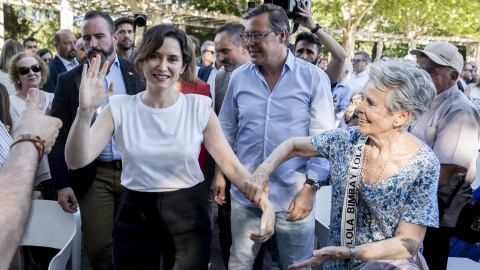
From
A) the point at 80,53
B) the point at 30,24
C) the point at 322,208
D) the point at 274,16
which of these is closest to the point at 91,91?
the point at 274,16

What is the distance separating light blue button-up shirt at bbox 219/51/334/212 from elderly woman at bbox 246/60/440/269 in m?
0.58

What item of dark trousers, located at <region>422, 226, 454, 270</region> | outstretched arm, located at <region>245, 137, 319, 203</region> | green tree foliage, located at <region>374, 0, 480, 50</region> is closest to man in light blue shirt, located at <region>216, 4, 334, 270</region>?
outstretched arm, located at <region>245, 137, 319, 203</region>

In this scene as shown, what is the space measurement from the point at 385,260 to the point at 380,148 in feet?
1.73

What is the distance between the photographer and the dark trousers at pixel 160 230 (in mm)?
2209

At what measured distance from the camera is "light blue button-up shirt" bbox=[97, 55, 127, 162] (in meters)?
3.20

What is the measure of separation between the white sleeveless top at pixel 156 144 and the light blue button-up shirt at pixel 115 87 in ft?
3.16

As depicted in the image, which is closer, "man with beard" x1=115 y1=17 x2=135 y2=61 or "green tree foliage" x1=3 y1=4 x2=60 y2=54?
"man with beard" x1=115 y1=17 x2=135 y2=61

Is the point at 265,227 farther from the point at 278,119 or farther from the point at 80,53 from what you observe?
the point at 80,53

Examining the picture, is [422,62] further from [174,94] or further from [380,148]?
[174,94]

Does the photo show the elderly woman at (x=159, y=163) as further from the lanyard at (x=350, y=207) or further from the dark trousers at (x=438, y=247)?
the dark trousers at (x=438, y=247)

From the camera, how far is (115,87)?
331 cm

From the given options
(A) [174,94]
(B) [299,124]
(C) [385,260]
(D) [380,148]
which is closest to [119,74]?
(A) [174,94]

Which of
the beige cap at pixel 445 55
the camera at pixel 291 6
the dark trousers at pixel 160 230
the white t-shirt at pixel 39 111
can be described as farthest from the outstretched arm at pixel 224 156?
the white t-shirt at pixel 39 111

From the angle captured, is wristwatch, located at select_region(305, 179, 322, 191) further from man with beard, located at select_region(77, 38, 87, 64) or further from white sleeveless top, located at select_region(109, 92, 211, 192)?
man with beard, located at select_region(77, 38, 87, 64)
